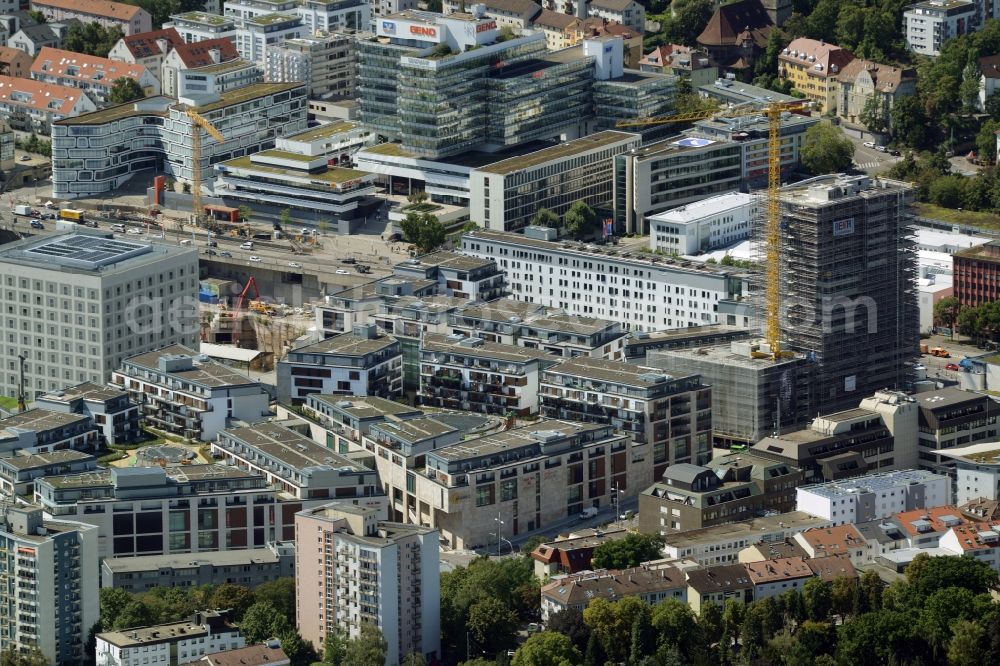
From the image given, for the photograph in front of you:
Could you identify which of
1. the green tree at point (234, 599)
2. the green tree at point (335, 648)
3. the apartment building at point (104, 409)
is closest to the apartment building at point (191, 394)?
the apartment building at point (104, 409)

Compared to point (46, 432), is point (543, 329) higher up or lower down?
higher up

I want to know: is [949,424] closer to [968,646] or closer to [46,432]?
[968,646]

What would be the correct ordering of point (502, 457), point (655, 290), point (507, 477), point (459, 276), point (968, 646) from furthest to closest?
point (459, 276) → point (655, 290) → point (502, 457) → point (507, 477) → point (968, 646)

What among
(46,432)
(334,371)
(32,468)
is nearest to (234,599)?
(32,468)

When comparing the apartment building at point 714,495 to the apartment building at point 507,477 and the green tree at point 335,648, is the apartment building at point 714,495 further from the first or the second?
the green tree at point 335,648

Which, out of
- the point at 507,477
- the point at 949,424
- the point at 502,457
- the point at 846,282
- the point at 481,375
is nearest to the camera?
the point at 507,477

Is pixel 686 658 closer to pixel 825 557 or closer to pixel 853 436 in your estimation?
pixel 825 557

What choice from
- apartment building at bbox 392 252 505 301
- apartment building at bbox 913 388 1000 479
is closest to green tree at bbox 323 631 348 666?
apartment building at bbox 913 388 1000 479
